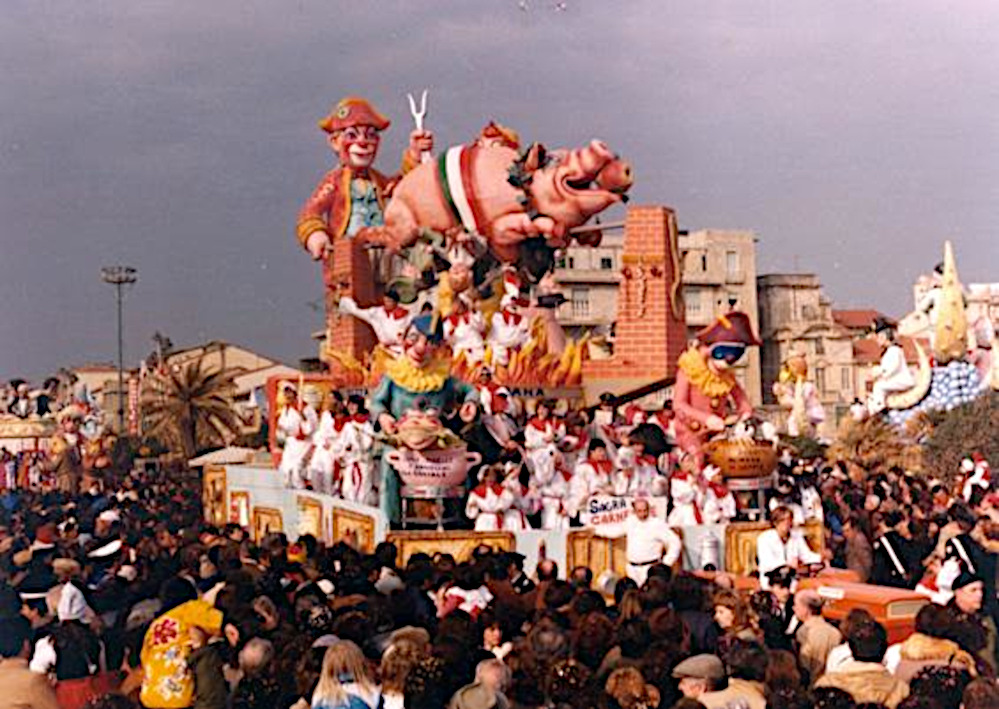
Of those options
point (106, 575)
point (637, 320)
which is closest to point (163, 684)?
point (106, 575)

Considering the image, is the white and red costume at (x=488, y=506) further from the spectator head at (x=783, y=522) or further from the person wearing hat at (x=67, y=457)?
the person wearing hat at (x=67, y=457)

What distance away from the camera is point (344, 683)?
15.3 ft

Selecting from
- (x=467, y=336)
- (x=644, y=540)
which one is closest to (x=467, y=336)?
(x=467, y=336)

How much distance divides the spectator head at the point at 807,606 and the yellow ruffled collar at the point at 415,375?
4.48 metres

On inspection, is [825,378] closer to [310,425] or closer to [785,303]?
[785,303]

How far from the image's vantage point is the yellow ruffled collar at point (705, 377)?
34.1ft

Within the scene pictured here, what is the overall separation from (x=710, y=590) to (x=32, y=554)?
154 inches

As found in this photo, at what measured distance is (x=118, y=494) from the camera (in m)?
11.8

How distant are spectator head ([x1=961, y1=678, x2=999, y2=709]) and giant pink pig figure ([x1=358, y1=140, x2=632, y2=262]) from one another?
8318 millimetres

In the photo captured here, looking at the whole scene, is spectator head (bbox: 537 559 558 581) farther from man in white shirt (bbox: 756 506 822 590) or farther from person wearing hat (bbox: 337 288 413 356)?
person wearing hat (bbox: 337 288 413 356)

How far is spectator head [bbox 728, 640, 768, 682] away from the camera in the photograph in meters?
4.89

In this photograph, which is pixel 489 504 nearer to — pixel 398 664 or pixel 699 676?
pixel 398 664

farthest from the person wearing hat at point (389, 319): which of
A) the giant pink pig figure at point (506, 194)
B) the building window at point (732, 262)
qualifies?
the building window at point (732, 262)

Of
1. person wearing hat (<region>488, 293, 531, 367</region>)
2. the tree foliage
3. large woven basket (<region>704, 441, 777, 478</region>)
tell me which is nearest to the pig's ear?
person wearing hat (<region>488, 293, 531, 367</region>)
